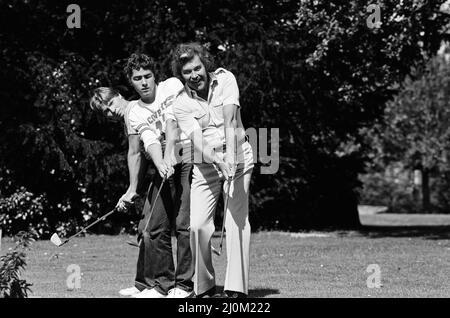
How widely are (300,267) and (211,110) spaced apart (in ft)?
14.0

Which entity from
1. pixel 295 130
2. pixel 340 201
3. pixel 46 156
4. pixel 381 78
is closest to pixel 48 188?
pixel 46 156

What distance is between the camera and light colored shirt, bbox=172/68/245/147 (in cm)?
808

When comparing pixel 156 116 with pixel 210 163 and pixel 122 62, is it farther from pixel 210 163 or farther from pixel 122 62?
pixel 122 62

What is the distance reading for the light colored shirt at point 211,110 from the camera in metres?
8.08

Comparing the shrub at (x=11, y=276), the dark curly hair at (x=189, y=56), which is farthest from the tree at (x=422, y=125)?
the shrub at (x=11, y=276)

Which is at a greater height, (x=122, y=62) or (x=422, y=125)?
(x=422, y=125)

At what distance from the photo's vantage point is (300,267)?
11.9 metres

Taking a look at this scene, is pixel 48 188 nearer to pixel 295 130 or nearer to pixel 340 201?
pixel 295 130

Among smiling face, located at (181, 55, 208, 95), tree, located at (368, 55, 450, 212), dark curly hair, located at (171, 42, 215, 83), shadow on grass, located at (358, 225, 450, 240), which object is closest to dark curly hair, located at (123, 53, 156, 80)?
dark curly hair, located at (171, 42, 215, 83)

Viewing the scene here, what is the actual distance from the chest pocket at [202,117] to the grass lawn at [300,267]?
5.32ft

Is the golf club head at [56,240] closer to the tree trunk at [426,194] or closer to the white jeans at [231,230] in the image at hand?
the white jeans at [231,230]

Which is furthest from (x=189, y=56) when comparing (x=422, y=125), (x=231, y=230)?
(x=422, y=125)

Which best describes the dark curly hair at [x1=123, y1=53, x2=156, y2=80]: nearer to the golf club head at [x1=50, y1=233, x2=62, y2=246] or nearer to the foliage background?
the golf club head at [x1=50, y1=233, x2=62, y2=246]

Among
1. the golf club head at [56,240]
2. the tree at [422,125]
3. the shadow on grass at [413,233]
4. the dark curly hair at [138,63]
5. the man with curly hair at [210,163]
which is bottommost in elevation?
the shadow on grass at [413,233]
